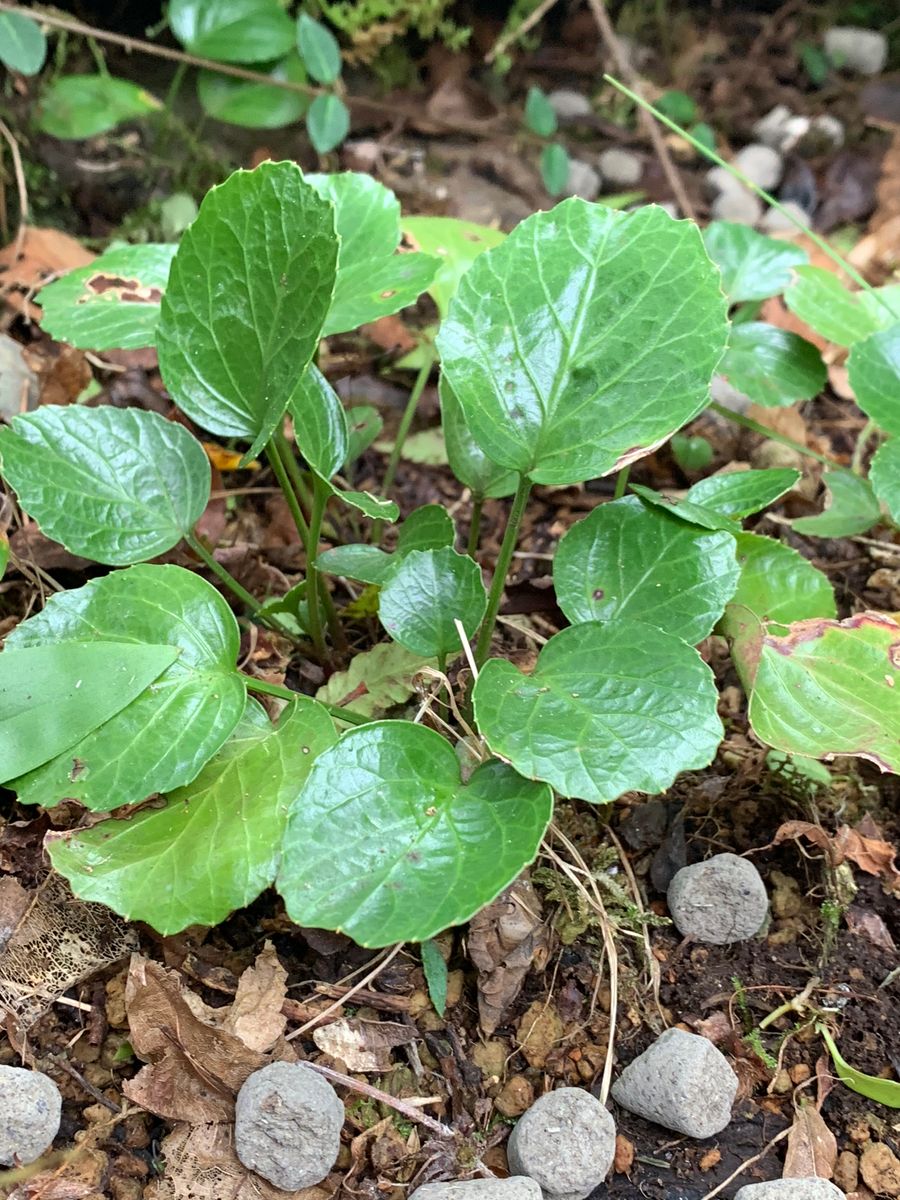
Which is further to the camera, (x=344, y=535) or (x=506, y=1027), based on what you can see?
(x=344, y=535)

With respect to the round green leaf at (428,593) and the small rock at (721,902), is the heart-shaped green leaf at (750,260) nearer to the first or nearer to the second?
the round green leaf at (428,593)

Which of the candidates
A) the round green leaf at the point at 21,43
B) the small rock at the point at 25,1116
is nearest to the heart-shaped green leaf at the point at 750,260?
the round green leaf at the point at 21,43

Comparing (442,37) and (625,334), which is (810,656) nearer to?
(625,334)

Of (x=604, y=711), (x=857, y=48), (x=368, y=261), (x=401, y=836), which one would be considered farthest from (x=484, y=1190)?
(x=857, y=48)

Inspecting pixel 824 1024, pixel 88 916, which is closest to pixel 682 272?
pixel 824 1024

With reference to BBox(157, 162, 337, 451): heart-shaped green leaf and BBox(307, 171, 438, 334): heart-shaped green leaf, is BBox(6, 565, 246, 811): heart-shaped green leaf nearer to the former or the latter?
BBox(157, 162, 337, 451): heart-shaped green leaf

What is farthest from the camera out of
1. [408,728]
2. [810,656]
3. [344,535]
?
[344,535]
